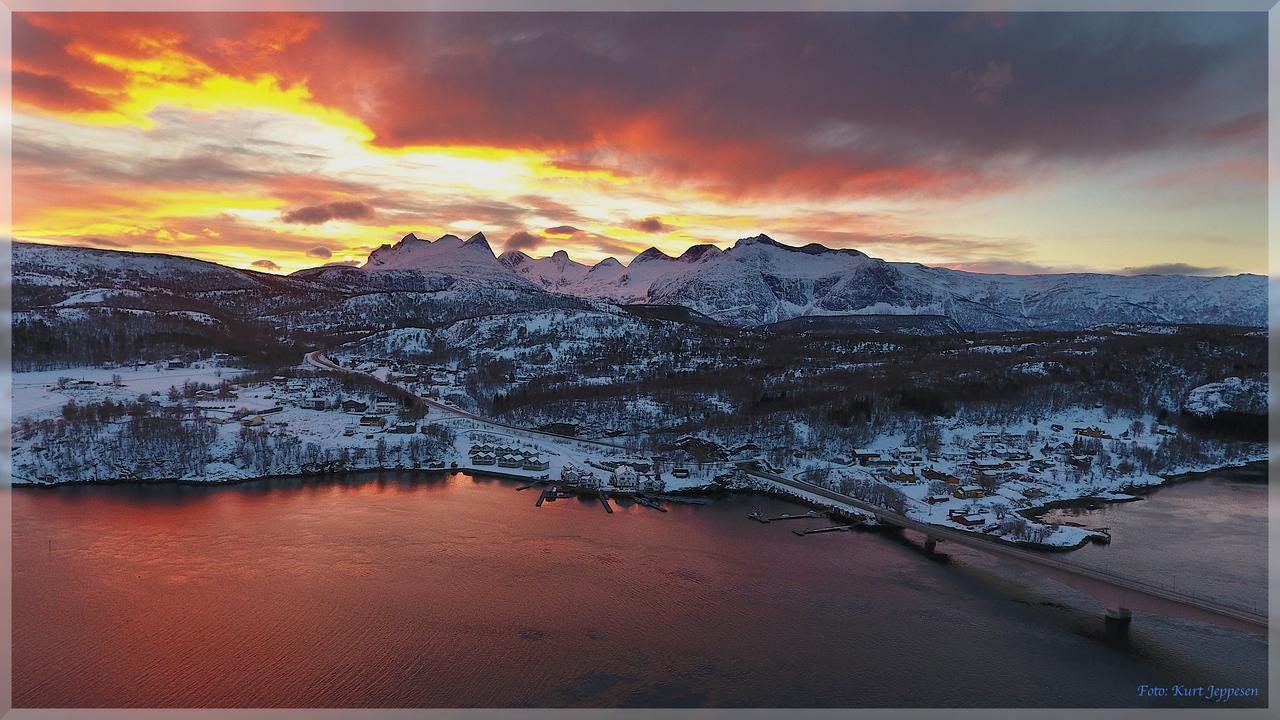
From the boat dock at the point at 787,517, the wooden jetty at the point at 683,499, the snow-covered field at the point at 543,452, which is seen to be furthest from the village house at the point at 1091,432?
the wooden jetty at the point at 683,499

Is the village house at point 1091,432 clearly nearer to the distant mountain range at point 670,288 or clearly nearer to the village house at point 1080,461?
the village house at point 1080,461

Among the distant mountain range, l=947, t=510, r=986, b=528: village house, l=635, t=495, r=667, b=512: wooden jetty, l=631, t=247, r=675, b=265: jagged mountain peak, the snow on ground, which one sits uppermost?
l=631, t=247, r=675, b=265: jagged mountain peak

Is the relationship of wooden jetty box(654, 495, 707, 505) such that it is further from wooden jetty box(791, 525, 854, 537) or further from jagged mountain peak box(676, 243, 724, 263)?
jagged mountain peak box(676, 243, 724, 263)

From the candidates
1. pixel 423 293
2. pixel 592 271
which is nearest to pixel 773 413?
pixel 423 293

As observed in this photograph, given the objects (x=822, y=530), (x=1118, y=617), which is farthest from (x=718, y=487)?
(x=1118, y=617)

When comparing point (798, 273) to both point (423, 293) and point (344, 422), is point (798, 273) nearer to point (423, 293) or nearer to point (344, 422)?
point (423, 293)

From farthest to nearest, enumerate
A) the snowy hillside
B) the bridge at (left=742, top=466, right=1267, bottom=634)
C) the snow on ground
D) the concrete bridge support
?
the snowy hillside < the snow on ground < the concrete bridge support < the bridge at (left=742, top=466, right=1267, bottom=634)

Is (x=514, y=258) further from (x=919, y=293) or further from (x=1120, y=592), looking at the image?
(x=1120, y=592)

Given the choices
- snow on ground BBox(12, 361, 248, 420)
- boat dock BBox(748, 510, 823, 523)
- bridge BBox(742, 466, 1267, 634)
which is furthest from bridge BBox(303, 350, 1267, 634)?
snow on ground BBox(12, 361, 248, 420)
